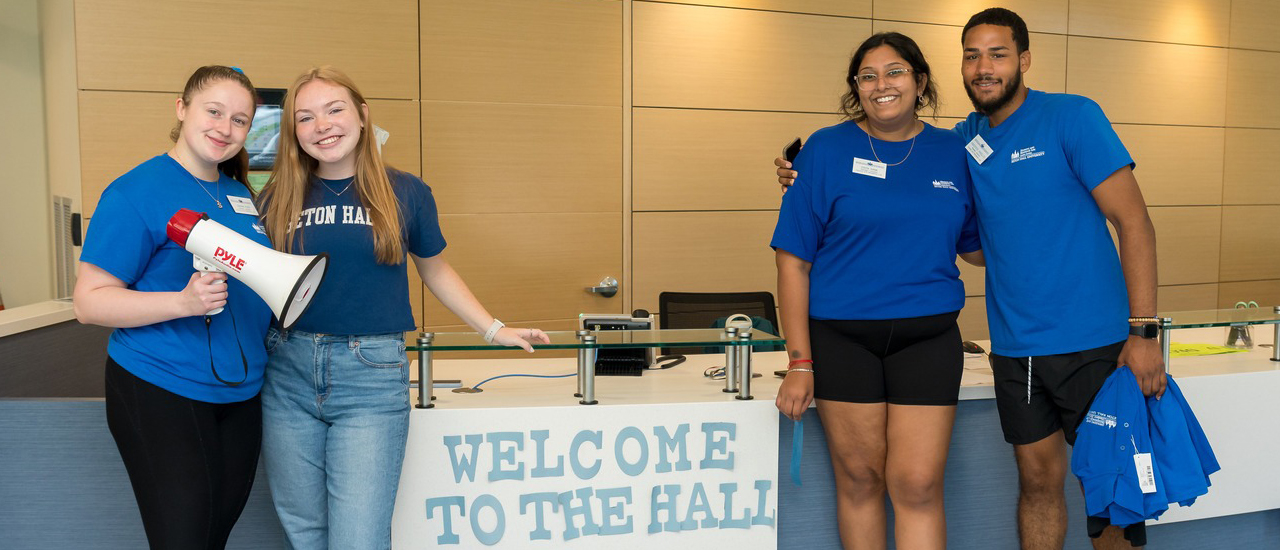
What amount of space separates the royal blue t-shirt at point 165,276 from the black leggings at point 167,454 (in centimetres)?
3

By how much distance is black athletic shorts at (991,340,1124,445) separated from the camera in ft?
6.73

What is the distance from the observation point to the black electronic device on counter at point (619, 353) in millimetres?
2453

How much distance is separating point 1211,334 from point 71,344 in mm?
4061

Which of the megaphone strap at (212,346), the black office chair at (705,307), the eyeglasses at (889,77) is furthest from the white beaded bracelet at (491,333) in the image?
the black office chair at (705,307)

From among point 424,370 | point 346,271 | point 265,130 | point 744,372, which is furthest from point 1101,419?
point 265,130

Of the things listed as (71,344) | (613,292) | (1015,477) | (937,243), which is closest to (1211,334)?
(1015,477)

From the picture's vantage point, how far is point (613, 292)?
4270 millimetres

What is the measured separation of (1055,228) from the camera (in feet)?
6.64

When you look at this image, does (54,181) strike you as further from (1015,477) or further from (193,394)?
(1015,477)

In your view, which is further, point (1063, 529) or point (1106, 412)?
point (1063, 529)

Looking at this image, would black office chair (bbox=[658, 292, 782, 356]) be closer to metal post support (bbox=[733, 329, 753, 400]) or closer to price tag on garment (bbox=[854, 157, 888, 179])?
metal post support (bbox=[733, 329, 753, 400])

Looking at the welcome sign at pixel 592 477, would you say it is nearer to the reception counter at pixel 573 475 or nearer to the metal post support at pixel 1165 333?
the reception counter at pixel 573 475

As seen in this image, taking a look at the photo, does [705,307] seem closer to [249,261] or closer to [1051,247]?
[1051,247]

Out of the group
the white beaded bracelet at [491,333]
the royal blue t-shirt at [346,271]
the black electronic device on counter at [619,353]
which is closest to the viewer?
the royal blue t-shirt at [346,271]
